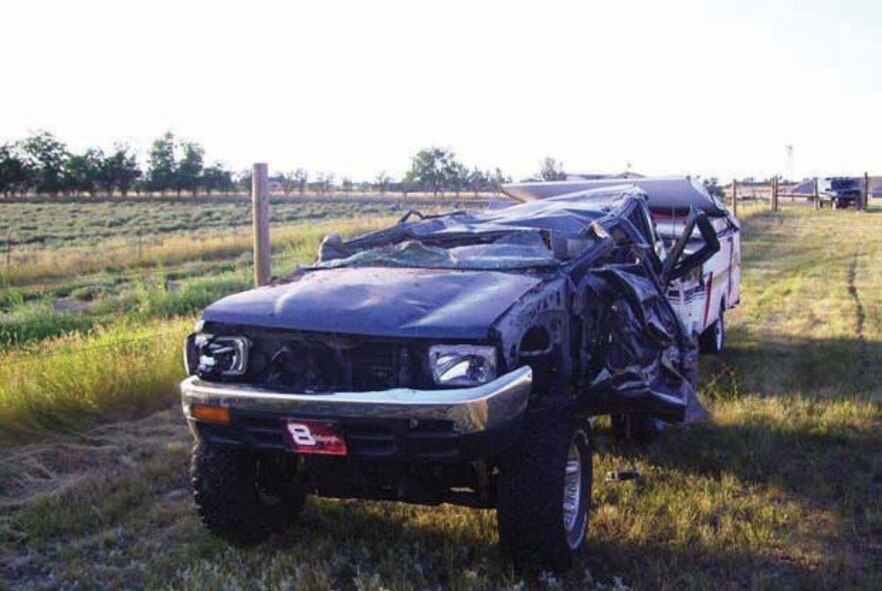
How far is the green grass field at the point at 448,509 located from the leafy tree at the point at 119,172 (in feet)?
269

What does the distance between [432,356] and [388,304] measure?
1.18 ft

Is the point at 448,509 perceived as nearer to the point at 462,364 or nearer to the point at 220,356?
the point at 462,364

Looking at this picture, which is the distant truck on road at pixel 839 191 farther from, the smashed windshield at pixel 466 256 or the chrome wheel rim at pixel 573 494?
the chrome wheel rim at pixel 573 494

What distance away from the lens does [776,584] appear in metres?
4.13

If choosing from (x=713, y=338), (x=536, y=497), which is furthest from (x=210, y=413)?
(x=713, y=338)

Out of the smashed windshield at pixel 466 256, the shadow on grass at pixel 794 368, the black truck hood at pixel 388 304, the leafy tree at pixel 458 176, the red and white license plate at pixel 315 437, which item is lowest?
the shadow on grass at pixel 794 368

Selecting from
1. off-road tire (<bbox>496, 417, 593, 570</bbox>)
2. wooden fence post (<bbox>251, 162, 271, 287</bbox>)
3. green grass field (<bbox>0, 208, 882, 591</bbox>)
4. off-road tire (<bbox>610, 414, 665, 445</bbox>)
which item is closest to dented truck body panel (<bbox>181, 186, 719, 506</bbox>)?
off-road tire (<bbox>496, 417, 593, 570</bbox>)

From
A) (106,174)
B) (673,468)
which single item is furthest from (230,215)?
(673,468)

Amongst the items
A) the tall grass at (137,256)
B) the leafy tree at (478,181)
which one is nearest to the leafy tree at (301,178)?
the leafy tree at (478,181)

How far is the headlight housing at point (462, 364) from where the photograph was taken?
12.5 feet

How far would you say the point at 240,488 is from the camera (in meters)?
4.47

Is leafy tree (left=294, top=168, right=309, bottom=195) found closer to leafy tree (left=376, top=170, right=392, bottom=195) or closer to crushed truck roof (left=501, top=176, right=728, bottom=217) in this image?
leafy tree (left=376, top=170, right=392, bottom=195)

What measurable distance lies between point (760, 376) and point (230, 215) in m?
47.6

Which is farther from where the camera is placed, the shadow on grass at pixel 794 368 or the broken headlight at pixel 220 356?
the shadow on grass at pixel 794 368
